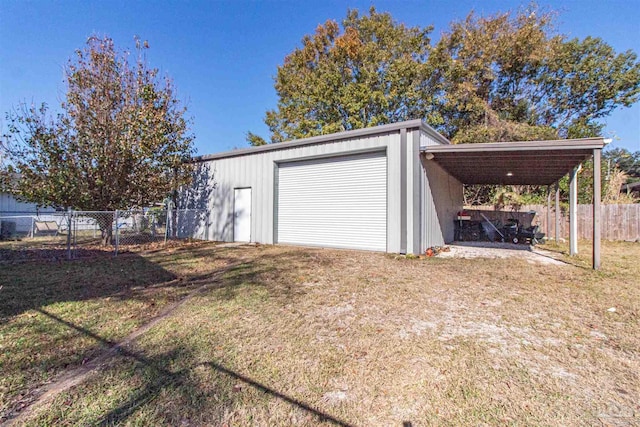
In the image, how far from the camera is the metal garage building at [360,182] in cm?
745

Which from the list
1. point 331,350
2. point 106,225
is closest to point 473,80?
point 331,350

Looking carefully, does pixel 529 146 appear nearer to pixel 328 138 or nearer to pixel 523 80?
pixel 328 138

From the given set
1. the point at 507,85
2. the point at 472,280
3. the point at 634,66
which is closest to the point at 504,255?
the point at 472,280

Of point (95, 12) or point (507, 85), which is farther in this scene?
point (507, 85)

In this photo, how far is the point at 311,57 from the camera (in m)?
20.9

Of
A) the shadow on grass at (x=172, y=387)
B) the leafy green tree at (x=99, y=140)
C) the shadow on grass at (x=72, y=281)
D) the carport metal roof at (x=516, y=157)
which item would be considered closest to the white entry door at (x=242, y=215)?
the leafy green tree at (x=99, y=140)

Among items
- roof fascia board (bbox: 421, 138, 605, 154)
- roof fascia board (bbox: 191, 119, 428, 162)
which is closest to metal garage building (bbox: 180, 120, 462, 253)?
roof fascia board (bbox: 191, 119, 428, 162)

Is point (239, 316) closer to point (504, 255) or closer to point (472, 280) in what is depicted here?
point (472, 280)

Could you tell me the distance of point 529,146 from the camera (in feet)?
20.9

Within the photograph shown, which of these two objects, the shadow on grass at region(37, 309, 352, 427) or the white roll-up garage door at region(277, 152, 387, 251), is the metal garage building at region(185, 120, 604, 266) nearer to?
the white roll-up garage door at region(277, 152, 387, 251)

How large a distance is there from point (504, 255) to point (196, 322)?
7.74 meters

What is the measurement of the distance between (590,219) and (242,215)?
545 inches

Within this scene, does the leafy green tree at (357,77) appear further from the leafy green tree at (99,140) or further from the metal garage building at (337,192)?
the leafy green tree at (99,140)

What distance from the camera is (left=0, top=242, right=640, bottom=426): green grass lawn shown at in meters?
1.87
